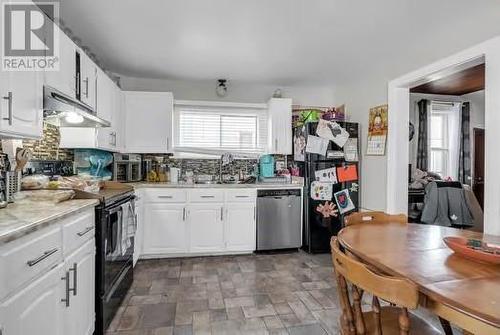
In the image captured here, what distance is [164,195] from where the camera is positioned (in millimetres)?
3359

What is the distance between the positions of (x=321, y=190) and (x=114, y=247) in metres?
2.46

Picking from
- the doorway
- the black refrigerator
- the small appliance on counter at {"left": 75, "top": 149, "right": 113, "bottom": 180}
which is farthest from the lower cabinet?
the doorway

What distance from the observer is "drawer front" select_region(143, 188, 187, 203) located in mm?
3326

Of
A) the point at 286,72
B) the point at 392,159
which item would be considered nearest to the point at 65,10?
the point at 286,72

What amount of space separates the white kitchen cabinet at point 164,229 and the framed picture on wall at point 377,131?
2.36 meters

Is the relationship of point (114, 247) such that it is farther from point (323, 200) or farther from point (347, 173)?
point (347, 173)

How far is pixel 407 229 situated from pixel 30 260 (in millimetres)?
1895

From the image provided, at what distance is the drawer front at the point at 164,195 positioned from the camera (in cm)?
333

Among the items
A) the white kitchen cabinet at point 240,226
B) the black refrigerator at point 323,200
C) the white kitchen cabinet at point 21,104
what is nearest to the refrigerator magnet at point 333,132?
the black refrigerator at point 323,200

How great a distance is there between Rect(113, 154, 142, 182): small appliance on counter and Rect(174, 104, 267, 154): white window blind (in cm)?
57

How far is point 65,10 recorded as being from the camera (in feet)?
7.10

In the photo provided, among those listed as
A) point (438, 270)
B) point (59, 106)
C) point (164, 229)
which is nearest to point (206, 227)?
point (164, 229)

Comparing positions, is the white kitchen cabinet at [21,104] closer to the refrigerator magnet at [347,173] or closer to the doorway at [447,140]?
the refrigerator magnet at [347,173]

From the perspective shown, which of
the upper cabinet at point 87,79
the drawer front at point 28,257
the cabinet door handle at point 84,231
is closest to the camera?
the drawer front at point 28,257
